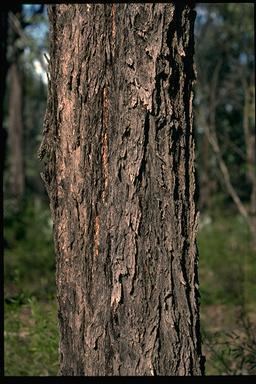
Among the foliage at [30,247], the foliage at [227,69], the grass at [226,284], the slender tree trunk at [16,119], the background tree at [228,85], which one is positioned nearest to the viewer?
→ the grass at [226,284]

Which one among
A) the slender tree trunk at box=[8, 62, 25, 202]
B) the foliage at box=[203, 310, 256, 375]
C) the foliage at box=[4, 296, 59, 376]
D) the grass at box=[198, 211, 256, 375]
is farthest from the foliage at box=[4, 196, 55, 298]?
the slender tree trunk at box=[8, 62, 25, 202]

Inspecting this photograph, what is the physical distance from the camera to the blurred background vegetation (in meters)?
5.77

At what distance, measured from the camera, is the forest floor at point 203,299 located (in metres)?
5.51

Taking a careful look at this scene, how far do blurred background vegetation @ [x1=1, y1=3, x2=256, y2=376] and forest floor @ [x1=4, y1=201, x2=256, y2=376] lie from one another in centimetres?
1

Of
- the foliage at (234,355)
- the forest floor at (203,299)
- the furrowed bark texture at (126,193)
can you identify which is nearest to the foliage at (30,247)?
the forest floor at (203,299)

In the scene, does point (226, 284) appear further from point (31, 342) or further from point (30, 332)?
point (30, 332)

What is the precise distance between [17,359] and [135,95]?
10.8 ft

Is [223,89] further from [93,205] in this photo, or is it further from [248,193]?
[93,205]

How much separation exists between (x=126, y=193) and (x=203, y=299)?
5856 mm

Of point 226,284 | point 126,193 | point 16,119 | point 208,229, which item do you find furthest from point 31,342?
point 16,119

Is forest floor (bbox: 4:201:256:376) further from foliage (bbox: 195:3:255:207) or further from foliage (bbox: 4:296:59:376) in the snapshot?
foliage (bbox: 195:3:255:207)

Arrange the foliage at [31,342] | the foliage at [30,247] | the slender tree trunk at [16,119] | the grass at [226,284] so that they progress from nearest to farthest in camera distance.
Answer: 1. the foliage at [31,342]
2. the grass at [226,284]
3. the foliage at [30,247]
4. the slender tree trunk at [16,119]

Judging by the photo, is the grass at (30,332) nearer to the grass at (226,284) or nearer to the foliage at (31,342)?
the foliage at (31,342)

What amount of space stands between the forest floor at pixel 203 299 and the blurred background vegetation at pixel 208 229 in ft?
0.03
